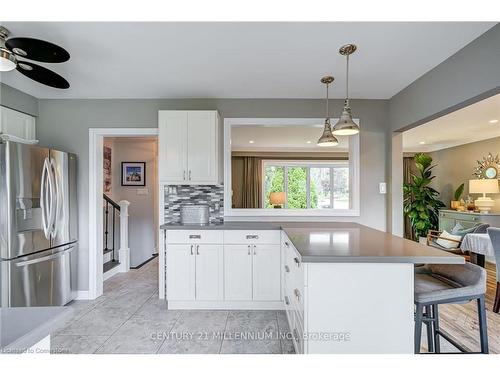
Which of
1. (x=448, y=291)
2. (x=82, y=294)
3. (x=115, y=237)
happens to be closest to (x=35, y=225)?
(x=82, y=294)

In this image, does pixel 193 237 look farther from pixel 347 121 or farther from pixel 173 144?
pixel 347 121

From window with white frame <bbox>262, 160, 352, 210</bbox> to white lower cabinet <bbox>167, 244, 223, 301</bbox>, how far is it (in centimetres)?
489

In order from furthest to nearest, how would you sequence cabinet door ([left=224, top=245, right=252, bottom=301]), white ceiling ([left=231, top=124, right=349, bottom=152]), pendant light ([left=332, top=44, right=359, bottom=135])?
1. white ceiling ([left=231, top=124, right=349, bottom=152])
2. cabinet door ([left=224, top=245, right=252, bottom=301])
3. pendant light ([left=332, top=44, right=359, bottom=135])

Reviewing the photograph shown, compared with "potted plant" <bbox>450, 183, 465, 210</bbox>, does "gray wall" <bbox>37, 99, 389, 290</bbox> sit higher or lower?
higher

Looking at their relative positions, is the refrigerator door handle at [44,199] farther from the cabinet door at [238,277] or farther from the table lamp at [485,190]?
the table lamp at [485,190]

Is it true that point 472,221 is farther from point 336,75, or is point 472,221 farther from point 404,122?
Result: point 336,75

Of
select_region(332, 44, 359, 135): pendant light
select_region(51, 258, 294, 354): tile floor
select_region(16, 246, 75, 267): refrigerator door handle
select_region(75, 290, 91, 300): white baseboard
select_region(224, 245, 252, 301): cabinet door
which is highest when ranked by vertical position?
select_region(332, 44, 359, 135): pendant light

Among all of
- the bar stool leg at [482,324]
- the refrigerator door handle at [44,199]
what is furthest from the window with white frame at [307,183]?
the bar stool leg at [482,324]

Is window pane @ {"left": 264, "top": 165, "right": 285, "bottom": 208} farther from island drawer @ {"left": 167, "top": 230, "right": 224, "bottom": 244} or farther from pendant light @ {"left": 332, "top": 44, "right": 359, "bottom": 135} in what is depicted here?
pendant light @ {"left": 332, "top": 44, "right": 359, "bottom": 135}

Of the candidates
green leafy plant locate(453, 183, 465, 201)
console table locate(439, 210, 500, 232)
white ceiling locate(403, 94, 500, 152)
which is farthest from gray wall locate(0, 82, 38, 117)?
green leafy plant locate(453, 183, 465, 201)

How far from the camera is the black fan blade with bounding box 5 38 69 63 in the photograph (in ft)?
Result: 4.91

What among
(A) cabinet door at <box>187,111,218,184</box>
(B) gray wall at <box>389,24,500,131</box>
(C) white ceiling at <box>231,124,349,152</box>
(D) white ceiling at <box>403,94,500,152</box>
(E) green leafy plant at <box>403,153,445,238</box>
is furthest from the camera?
(E) green leafy plant at <box>403,153,445,238</box>

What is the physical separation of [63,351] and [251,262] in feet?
5.61
